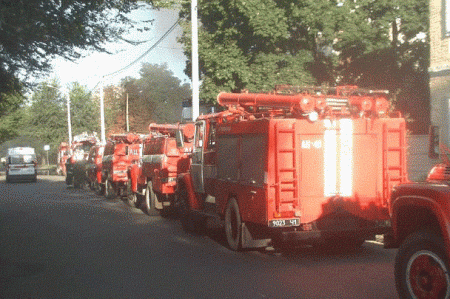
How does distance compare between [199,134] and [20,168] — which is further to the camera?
[20,168]

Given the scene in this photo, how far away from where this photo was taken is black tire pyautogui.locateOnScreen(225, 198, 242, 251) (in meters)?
10.9

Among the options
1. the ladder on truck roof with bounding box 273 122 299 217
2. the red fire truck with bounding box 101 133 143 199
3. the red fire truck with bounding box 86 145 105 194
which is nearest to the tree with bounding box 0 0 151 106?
the ladder on truck roof with bounding box 273 122 299 217

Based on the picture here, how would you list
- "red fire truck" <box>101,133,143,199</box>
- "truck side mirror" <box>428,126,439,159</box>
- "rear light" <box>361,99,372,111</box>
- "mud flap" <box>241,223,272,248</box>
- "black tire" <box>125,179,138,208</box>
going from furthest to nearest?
1. "red fire truck" <box>101,133,143,199</box>
2. "black tire" <box>125,179,138,208</box>
3. "mud flap" <box>241,223,272,248</box>
4. "rear light" <box>361,99,372,111</box>
5. "truck side mirror" <box>428,126,439,159</box>

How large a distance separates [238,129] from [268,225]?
1.97 meters

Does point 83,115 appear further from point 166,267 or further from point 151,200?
point 166,267

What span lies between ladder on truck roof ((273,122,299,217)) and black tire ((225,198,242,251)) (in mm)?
1165

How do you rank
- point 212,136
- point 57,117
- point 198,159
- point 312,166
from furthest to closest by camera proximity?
point 57,117 → point 198,159 → point 212,136 → point 312,166

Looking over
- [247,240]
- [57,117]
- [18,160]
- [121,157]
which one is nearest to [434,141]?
[247,240]

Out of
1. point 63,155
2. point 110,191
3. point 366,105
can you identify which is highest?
point 366,105

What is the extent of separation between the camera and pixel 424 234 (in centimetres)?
624

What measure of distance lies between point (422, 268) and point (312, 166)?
4007 mm

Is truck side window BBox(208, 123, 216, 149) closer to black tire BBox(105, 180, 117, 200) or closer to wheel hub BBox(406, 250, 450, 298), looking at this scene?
wheel hub BBox(406, 250, 450, 298)

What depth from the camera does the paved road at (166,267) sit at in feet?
26.2

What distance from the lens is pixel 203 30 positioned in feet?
103
